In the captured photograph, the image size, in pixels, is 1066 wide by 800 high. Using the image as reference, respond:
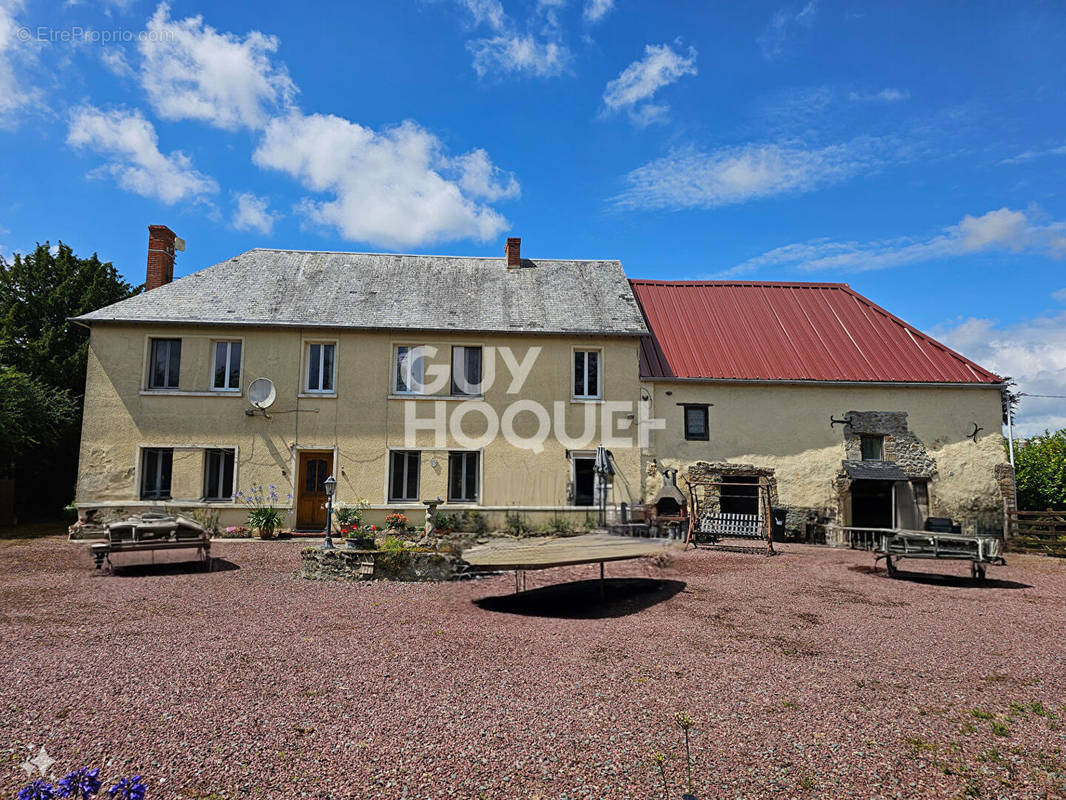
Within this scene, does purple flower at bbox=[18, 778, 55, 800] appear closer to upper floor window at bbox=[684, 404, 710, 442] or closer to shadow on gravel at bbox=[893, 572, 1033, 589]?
shadow on gravel at bbox=[893, 572, 1033, 589]

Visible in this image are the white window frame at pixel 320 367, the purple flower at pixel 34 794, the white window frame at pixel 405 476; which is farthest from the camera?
the white window frame at pixel 320 367

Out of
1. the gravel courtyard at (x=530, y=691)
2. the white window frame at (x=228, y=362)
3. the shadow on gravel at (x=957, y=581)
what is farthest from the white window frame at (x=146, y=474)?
the shadow on gravel at (x=957, y=581)

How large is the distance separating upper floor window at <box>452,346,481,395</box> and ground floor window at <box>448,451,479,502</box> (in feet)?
5.68

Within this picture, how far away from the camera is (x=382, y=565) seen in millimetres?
10578

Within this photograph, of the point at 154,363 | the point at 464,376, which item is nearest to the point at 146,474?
the point at 154,363

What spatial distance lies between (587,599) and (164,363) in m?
13.3

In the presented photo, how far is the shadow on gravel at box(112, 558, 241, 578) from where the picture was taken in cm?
1098

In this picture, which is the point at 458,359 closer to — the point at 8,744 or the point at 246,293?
the point at 246,293

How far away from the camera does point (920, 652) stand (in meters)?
6.68

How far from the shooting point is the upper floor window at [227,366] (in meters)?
16.5

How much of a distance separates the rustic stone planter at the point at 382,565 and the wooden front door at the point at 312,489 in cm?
599

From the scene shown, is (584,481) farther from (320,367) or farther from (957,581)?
(957,581)

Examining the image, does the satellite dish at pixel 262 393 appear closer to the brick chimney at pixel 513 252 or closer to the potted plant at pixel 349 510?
the potted plant at pixel 349 510

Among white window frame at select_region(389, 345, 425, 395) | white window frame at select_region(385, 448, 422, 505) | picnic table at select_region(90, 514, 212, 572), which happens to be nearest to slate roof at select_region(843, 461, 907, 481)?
white window frame at select_region(385, 448, 422, 505)
